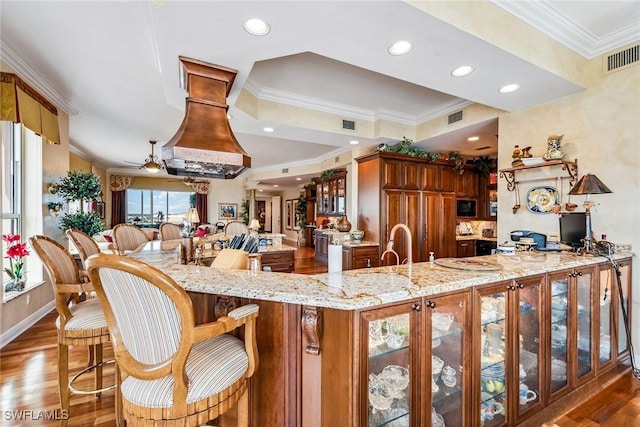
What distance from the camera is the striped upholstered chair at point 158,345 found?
0.96 m

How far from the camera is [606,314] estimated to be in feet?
7.83

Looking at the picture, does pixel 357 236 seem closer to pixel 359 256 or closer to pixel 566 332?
pixel 359 256

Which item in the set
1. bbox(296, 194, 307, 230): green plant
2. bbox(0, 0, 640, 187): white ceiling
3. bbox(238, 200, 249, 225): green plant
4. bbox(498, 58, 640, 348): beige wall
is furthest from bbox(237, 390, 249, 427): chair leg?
bbox(238, 200, 249, 225): green plant

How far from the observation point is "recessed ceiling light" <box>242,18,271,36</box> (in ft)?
5.86

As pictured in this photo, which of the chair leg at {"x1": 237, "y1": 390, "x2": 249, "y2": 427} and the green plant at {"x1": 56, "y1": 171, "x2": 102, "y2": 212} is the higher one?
the green plant at {"x1": 56, "y1": 171, "x2": 102, "y2": 212}

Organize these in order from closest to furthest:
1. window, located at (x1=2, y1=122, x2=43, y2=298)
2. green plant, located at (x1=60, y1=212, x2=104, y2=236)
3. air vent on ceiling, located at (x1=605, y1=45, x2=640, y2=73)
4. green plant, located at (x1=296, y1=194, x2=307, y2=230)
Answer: air vent on ceiling, located at (x1=605, y1=45, x2=640, y2=73), window, located at (x1=2, y1=122, x2=43, y2=298), green plant, located at (x1=60, y1=212, x2=104, y2=236), green plant, located at (x1=296, y1=194, x2=307, y2=230)

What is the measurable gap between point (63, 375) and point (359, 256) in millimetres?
3909

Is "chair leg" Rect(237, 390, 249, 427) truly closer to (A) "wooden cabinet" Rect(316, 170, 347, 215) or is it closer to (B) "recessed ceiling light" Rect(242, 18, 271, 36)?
(B) "recessed ceiling light" Rect(242, 18, 271, 36)

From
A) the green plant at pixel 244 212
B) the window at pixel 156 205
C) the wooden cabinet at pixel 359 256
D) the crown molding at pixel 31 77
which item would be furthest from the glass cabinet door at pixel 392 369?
the window at pixel 156 205

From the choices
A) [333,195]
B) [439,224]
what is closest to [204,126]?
[439,224]

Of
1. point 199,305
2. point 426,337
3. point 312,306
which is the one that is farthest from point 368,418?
point 199,305

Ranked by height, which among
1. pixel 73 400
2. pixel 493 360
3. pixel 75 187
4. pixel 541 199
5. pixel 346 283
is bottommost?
pixel 73 400

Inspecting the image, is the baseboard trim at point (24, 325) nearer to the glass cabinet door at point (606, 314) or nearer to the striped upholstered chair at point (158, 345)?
the striped upholstered chair at point (158, 345)

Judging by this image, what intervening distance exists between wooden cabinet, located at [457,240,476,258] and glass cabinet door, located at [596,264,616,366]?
3.32 m
